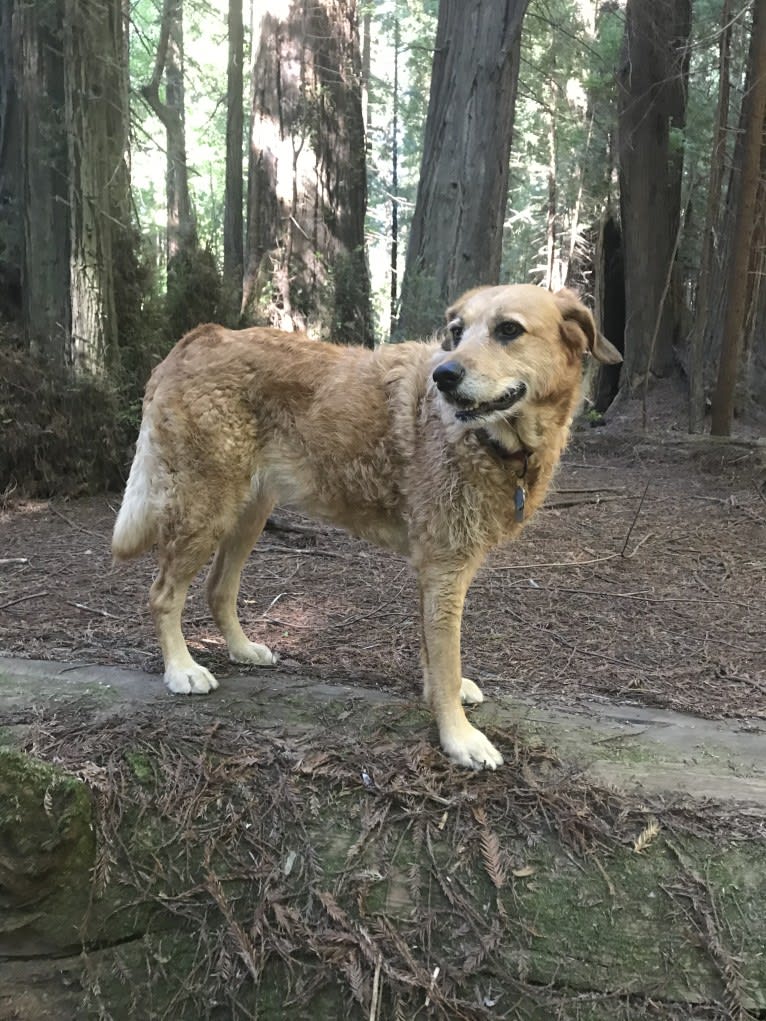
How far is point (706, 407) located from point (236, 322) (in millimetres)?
6799

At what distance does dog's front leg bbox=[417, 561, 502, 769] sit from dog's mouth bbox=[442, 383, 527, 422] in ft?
2.12

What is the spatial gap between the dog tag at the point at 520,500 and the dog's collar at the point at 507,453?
0.06 metres

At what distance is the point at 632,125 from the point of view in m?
12.3

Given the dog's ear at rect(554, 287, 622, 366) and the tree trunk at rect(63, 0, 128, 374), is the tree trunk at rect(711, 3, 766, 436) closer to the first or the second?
the dog's ear at rect(554, 287, 622, 366)

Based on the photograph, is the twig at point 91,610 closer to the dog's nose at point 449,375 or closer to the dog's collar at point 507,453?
the dog's collar at point 507,453

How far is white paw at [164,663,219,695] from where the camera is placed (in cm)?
332

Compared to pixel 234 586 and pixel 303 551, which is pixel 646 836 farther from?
pixel 303 551

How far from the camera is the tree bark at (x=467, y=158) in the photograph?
7.75m

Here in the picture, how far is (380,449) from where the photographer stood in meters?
3.28

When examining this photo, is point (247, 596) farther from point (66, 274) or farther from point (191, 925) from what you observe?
point (66, 274)

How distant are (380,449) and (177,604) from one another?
125 centimetres

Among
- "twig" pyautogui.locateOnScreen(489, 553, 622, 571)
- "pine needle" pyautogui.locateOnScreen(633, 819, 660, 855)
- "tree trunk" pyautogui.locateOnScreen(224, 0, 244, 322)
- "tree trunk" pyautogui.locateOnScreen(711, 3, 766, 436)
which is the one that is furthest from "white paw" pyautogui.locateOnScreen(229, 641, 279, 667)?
"tree trunk" pyautogui.locateOnScreen(224, 0, 244, 322)

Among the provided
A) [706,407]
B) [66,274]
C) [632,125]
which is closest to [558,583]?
[66,274]

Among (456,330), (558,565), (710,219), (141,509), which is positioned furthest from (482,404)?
(710,219)
